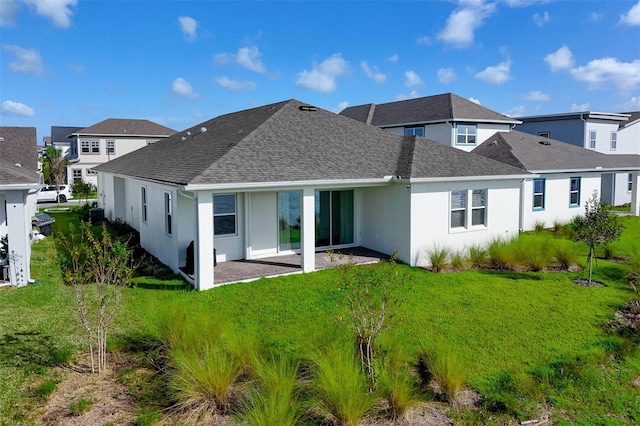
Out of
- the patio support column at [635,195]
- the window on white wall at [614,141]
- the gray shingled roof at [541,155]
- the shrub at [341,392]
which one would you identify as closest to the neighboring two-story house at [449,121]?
the gray shingled roof at [541,155]

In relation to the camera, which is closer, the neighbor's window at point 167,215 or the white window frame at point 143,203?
the neighbor's window at point 167,215

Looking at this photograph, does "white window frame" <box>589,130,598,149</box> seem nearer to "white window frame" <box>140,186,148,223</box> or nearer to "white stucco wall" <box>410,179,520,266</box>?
"white stucco wall" <box>410,179,520,266</box>

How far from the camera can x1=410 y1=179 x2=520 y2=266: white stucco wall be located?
15000 millimetres

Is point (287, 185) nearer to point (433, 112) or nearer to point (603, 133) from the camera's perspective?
point (433, 112)

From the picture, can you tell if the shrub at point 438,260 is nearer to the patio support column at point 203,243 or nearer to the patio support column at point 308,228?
the patio support column at point 308,228

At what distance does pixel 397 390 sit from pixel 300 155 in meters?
9.94

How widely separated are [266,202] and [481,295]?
7228 millimetres

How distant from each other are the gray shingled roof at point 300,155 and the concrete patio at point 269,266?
8.70 feet

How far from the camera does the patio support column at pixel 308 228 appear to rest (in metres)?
13.8

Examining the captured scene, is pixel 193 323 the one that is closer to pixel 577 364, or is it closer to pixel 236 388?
pixel 236 388

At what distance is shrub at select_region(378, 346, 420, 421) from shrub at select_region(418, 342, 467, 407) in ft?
1.24

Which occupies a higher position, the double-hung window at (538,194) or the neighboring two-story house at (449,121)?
the neighboring two-story house at (449,121)

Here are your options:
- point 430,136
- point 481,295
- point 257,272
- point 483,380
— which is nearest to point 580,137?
point 430,136

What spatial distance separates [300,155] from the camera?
49.7ft
